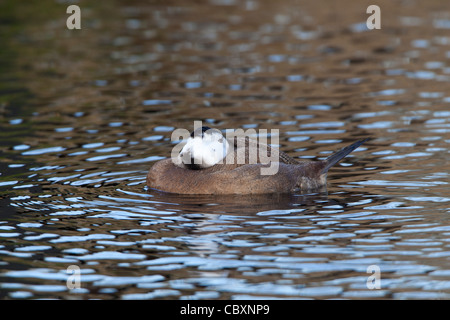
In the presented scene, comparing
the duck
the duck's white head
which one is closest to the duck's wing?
the duck

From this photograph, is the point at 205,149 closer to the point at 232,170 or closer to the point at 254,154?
the point at 232,170

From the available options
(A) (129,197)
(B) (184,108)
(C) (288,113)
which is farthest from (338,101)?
(A) (129,197)

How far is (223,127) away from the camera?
12914 mm

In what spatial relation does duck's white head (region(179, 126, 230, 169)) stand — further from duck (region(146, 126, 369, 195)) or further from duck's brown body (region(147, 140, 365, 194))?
duck's brown body (region(147, 140, 365, 194))

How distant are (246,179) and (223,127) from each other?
3409 millimetres

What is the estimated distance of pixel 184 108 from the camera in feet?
47.3

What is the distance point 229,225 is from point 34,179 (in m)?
3.19

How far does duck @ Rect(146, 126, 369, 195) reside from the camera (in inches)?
379

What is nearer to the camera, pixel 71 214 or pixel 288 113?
pixel 71 214

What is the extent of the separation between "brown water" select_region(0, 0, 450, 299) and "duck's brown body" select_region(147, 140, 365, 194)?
0.19 meters

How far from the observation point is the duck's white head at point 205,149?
9.94 meters

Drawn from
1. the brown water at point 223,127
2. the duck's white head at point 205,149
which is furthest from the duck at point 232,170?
the brown water at point 223,127

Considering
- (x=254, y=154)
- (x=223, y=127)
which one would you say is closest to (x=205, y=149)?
(x=254, y=154)
